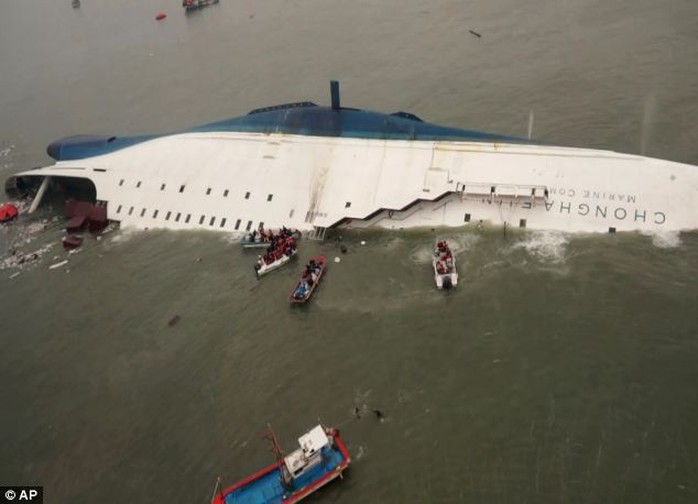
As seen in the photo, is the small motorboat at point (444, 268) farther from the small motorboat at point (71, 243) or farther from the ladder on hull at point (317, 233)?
the small motorboat at point (71, 243)

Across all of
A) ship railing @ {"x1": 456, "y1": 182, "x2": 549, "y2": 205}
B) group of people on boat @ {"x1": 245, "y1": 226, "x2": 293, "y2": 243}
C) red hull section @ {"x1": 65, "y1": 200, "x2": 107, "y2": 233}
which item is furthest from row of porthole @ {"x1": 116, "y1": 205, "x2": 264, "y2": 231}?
ship railing @ {"x1": 456, "y1": 182, "x2": 549, "y2": 205}

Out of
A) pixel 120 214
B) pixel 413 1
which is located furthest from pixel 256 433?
pixel 413 1

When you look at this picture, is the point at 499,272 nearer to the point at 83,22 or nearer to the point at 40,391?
the point at 40,391

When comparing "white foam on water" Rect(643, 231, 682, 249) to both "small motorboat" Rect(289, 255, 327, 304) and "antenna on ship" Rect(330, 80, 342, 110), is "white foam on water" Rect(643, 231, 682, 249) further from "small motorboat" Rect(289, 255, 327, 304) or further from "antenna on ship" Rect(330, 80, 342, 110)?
"antenna on ship" Rect(330, 80, 342, 110)

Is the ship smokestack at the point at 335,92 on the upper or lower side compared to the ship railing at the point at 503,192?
upper

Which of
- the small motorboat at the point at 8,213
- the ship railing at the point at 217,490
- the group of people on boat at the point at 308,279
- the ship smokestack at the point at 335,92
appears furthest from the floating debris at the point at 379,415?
the small motorboat at the point at 8,213
